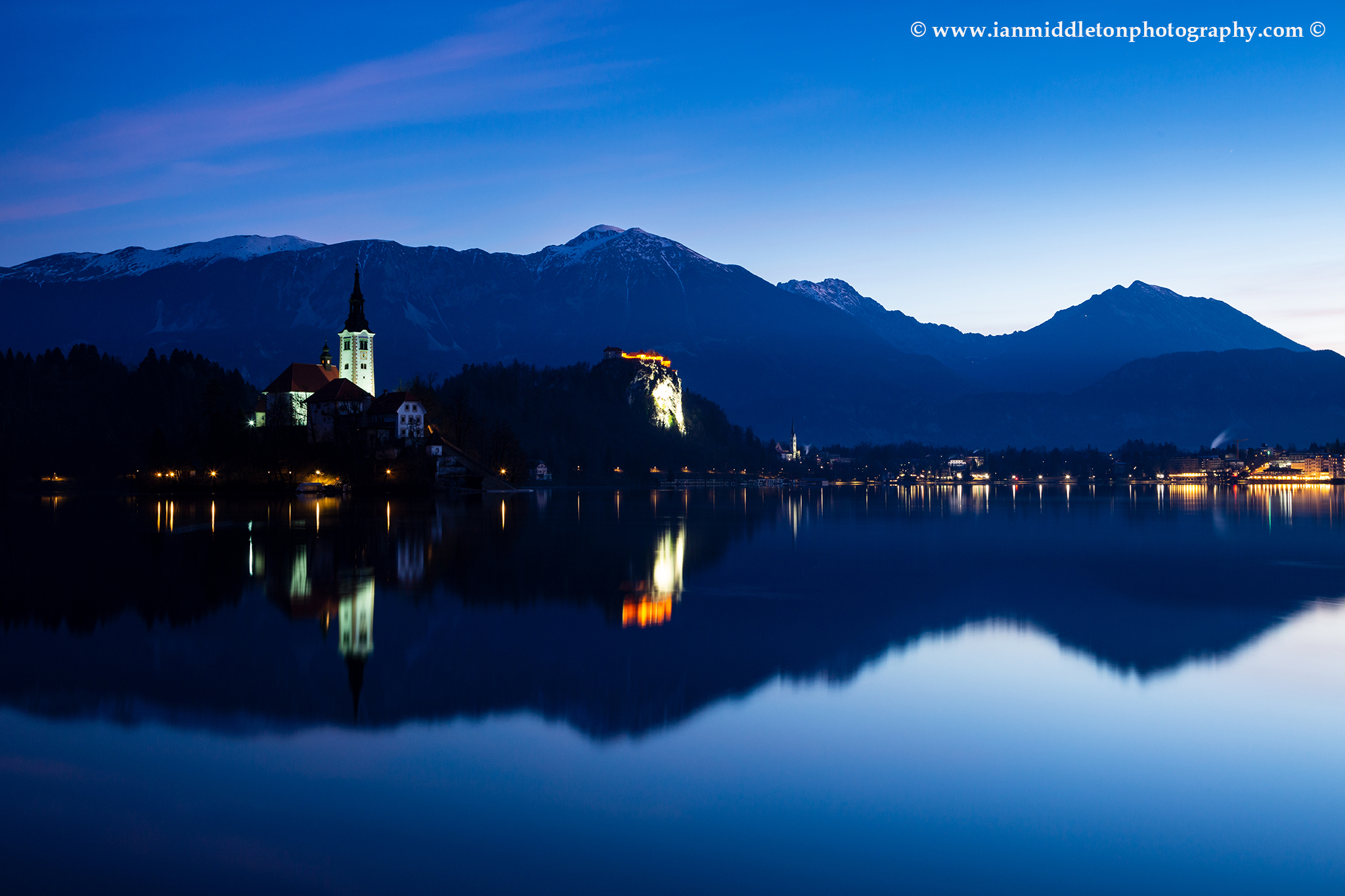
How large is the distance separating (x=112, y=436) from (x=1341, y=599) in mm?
174622

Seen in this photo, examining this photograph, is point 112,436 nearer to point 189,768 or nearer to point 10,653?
point 10,653

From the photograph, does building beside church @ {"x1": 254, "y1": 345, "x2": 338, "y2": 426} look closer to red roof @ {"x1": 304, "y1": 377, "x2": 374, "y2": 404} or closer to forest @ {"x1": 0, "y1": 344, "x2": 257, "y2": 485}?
red roof @ {"x1": 304, "y1": 377, "x2": 374, "y2": 404}

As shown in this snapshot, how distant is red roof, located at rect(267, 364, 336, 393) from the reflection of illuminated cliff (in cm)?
10607

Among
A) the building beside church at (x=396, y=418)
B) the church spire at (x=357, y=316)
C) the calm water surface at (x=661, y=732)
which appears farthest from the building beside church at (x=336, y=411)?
the calm water surface at (x=661, y=732)

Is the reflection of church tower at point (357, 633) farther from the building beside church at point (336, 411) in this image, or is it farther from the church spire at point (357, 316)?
the church spire at point (357, 316)

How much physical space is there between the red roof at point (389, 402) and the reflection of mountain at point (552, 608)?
6254 centimetres

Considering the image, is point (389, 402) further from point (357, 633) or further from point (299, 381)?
point (357, 633)

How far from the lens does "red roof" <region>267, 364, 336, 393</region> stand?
14275 centimetres

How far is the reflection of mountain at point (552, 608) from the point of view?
744 inches

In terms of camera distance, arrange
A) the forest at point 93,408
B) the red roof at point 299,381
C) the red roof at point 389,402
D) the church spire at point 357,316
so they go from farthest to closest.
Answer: the forest at point 93,408 → the church spire at point 357,316 → the red roof at point 299,381 → the red roof at point 389,402

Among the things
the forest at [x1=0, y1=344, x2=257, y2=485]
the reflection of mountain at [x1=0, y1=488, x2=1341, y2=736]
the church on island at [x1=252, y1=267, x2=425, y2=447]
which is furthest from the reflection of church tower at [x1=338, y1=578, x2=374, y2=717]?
the forest at [x1=0, y1=344, x2=257, y2=485]

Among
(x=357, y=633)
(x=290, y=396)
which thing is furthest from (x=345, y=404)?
(x=357, y=633)

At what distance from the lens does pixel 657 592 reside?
3381 centimetres

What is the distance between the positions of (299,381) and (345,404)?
46.2ft
